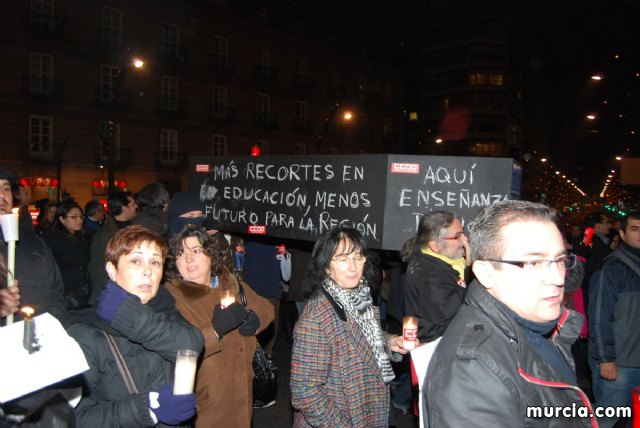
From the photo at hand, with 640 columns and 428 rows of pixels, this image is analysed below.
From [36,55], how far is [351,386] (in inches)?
1222

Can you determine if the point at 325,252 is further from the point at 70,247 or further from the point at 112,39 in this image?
the point at 112,39

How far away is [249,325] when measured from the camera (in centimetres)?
338

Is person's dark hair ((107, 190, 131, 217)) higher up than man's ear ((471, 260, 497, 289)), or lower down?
lower down

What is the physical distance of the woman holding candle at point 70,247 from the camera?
19.7 ft

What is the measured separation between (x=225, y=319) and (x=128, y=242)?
77 cm

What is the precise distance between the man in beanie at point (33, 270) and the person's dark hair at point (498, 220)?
9.37 ft

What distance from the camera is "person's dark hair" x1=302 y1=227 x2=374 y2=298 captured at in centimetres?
323

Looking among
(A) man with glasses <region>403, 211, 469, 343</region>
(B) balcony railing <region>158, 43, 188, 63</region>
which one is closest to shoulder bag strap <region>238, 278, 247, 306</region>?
(A) man with glasses <region>403, 211, 469, 343</region>

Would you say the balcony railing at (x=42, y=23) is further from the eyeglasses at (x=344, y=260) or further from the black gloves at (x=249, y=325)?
the eyeglasses at (x=344, y=260)

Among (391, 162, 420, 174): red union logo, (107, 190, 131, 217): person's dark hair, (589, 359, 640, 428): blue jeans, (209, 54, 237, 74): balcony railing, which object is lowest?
(589, 359, 640, 428): blue jeans

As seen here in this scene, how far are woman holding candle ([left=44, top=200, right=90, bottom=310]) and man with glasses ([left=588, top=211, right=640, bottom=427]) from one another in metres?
5.58

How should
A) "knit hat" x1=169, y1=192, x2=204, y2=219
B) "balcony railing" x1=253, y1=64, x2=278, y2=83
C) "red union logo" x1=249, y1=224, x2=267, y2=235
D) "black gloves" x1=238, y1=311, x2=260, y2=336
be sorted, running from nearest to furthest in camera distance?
"black gloves" x1=238, y1=311, x2=260, y2=336
"knit hat" x1=169, y1=192, x2=204, y2=219
"red union logo" x1=249, y1=224, x2=267, y2=235
"balcony railing" x1=253, y1=64, x2=278, y2=83

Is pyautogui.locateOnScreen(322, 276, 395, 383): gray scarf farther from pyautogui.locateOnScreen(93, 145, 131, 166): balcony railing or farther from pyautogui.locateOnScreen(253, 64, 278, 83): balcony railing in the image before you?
pyautogui.locateOnScreen(253, 64, 278, 83): balcony railing

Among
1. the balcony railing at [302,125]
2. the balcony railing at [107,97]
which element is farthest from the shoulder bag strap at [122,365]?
the balcony railing at [302,125]
